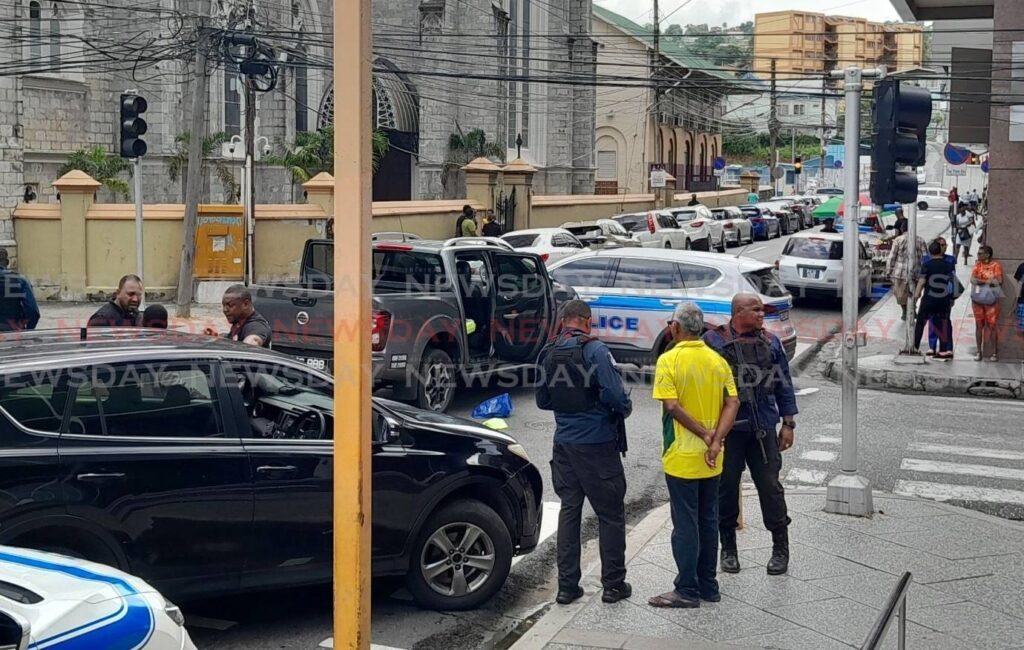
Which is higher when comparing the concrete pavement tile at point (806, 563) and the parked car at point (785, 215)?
the parked car at point (785, 215)

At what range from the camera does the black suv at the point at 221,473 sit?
5633 millimetres

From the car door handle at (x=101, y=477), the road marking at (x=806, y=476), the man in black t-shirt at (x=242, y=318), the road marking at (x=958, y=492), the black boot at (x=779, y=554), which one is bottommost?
the road marking at (x=958, y=492)

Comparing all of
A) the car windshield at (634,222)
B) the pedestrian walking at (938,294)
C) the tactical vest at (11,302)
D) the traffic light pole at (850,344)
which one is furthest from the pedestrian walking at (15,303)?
the car windshield at (634,222)

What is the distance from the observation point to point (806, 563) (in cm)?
785

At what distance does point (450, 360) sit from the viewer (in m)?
12.7

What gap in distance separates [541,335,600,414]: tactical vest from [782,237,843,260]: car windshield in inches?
746

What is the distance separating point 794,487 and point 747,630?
13.3 feet

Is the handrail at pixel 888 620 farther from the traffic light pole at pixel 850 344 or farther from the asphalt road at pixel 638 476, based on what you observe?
the traffic light pole at pixel 850 344

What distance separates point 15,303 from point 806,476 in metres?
7.72

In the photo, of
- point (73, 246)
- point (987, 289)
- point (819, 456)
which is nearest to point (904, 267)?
point (987, 289)

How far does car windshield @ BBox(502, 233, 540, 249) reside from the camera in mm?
27469

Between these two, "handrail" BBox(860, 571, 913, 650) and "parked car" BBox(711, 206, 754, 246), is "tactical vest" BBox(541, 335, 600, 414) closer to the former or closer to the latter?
"handrail" BBox(860, 571, 913, 650)

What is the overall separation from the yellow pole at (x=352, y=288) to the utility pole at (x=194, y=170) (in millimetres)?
16537

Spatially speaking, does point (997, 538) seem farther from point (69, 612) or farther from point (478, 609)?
point (69, 612)
